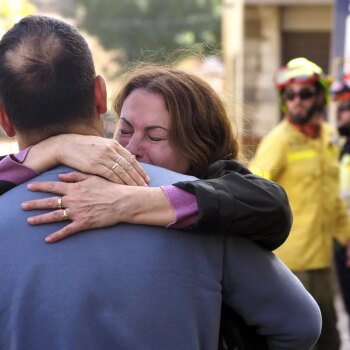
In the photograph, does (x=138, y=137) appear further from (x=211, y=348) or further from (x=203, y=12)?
(x=203, y=12)

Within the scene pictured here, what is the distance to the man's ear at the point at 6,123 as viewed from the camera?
6.56 ft

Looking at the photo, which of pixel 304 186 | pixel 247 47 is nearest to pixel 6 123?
pixel 304 186

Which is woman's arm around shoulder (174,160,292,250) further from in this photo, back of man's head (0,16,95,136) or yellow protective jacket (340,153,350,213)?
yellow protective jacket (340,153,350,213)

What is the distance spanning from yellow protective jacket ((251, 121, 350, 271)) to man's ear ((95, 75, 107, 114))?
116 inches

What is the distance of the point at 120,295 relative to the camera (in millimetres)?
1858

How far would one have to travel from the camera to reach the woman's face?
2.38 metres

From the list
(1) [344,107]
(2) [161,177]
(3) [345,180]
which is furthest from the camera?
(1) [344,107]

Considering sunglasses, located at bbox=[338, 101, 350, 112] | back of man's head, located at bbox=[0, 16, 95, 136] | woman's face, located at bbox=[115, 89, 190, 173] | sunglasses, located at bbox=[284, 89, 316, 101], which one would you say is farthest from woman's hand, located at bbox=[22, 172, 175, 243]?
sunglasses, located at bbox=[338, 101, 350, 112]

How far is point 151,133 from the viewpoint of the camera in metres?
2.39

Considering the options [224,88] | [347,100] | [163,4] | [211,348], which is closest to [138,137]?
[224,88]

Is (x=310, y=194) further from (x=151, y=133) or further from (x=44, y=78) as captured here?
(x=44, y=78)

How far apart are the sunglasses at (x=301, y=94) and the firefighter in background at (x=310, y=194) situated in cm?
6

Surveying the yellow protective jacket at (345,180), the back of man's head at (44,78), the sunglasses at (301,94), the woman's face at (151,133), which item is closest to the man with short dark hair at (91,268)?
the back of man's head at (44,78)

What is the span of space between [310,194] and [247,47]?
24.7 feet
